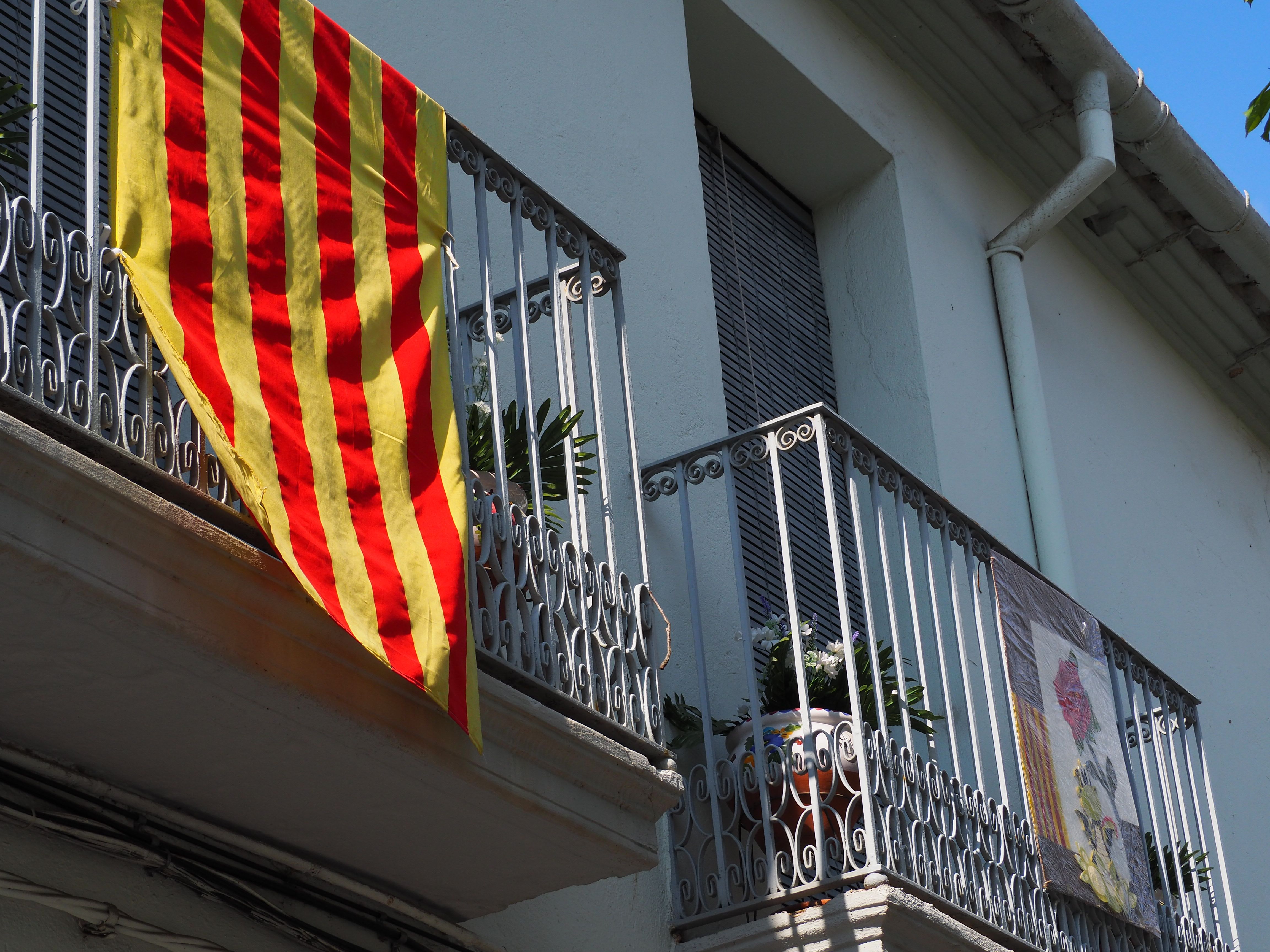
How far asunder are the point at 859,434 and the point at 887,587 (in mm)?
499

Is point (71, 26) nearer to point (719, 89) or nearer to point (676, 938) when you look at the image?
point (676, 938)

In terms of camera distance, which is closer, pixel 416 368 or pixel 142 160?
pixel 142 160

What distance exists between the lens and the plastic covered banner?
6219 millimetres

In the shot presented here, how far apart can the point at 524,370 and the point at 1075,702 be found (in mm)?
2948

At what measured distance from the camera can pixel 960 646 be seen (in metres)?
5.97

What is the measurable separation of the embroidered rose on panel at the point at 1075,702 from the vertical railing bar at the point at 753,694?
123 centimetres

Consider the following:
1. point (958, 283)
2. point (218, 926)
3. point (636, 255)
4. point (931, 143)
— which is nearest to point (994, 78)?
point (931, 143)

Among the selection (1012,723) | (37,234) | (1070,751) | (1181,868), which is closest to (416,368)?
(37,234)

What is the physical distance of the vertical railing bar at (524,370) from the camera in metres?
4.73

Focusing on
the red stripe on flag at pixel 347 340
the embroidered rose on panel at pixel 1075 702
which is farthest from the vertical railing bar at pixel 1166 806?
the red stripe on flag at pixel 347 340

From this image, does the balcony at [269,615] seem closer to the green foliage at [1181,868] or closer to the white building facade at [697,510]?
the white building facade at [697,510]

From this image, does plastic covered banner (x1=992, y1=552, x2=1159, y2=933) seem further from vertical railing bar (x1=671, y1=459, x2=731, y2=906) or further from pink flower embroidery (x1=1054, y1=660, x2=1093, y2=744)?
vertical railing bar (x1=671, y1=459, x2=731, y2=906)

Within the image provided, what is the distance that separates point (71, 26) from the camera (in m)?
5.45

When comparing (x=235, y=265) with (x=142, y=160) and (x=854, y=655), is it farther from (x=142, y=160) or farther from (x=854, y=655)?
(x=854, y=655)
